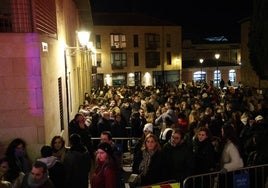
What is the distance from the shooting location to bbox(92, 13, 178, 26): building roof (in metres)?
48.2

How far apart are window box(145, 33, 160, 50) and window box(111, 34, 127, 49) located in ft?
10.5

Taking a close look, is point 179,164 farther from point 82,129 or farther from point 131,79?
point 131,79

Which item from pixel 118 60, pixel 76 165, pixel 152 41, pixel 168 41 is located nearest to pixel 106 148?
pixel 76 165

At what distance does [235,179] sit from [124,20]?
4495cm

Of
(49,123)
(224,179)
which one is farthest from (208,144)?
(49,123)

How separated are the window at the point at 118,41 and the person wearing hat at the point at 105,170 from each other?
41.9 meters

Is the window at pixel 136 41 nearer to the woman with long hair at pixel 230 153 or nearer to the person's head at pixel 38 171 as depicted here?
the woman with long hair at pixel 230 153

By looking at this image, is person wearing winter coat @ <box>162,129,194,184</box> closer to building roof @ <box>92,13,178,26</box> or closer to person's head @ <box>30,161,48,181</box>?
person's head @ <box>30,161,48,181</box>

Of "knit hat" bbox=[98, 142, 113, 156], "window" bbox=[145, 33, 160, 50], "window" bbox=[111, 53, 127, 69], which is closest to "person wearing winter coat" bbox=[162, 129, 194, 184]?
"knit hat" bbox=[98, 142, 113, 156]

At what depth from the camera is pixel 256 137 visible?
7.32m

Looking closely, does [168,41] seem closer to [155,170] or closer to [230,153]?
[230,153]

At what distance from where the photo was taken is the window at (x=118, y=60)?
47.5 metres

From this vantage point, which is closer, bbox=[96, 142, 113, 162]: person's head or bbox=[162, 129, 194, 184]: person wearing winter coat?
bbox=[96, 142, 113, 162]: person's head

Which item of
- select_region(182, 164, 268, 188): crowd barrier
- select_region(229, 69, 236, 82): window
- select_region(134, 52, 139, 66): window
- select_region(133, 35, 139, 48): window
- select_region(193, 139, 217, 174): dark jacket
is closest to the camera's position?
select_region(182, 164, 268, 188): crowd barrier
